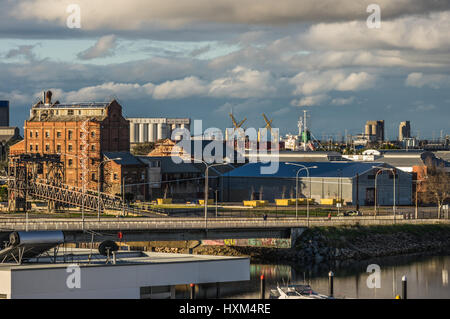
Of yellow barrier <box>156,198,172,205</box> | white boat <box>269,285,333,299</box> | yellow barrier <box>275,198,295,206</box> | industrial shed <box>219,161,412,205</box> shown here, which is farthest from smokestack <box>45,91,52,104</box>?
white boat <box>269,285,333,299</box>

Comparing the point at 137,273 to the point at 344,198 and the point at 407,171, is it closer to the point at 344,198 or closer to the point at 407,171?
the point at 344,198

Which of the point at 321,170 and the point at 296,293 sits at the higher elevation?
the point at 321,170

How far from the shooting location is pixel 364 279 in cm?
8794

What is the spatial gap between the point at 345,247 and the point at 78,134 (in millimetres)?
72886

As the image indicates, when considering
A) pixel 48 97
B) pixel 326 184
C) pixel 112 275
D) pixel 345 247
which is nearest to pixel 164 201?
pixel 326 184

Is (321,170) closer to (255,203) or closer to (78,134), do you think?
(255,203)

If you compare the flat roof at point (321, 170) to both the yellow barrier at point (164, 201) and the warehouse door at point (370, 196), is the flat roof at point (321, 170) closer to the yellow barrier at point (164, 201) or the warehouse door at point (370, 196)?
the warehouse door at point (370, 196)

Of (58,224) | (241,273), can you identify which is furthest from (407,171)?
(241,273)

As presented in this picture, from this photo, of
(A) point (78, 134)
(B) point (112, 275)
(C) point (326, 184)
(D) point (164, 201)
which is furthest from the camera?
(A) point (78, 134)

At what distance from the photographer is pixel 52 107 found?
17238cm

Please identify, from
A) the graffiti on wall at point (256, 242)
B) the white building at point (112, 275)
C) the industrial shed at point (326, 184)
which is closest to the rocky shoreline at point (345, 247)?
the graffiti on wall at point (256, 242)

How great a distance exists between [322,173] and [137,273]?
97.4 m

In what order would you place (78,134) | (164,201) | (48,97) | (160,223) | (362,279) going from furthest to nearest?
(48,97), (78,134), (164,201), (160,223), (362,279)
